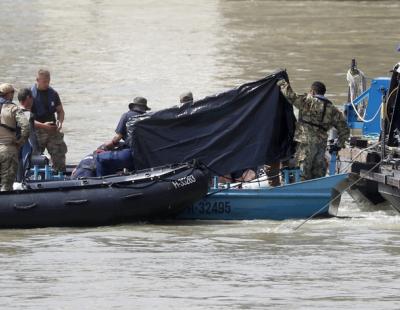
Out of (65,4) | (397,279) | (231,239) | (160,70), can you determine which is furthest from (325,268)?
(65,4)

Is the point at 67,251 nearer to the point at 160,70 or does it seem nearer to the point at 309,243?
the point at 309,243

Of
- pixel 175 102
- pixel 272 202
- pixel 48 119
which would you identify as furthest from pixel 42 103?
pixel 175 102

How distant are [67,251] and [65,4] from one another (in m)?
39.8

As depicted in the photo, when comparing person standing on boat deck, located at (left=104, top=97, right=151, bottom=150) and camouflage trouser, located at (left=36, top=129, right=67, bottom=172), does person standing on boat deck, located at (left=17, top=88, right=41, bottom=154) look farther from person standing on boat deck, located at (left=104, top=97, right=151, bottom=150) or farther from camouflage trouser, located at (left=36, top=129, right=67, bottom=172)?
person standing on boat deck, located at (left=104, top=97, right=151, bottom=150)

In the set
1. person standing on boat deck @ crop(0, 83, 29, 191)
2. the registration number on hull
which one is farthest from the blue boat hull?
person standing on boat deck @ crop(0, 83, 29, 191)

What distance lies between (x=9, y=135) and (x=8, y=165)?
1.01 ft

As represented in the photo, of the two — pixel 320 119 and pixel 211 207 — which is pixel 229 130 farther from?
Result: pixel 320 119

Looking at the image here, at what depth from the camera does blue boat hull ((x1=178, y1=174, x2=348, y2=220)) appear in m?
15.3

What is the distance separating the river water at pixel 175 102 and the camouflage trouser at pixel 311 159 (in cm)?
58

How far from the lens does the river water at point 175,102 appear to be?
478 inches

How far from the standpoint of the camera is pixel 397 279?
12.6 meters

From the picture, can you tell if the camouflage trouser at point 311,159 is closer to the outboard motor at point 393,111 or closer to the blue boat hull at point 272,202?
the blue boat hull at point 272,202

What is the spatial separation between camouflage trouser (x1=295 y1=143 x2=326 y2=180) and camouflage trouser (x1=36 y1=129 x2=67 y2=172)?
2715mm

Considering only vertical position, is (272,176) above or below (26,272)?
above
